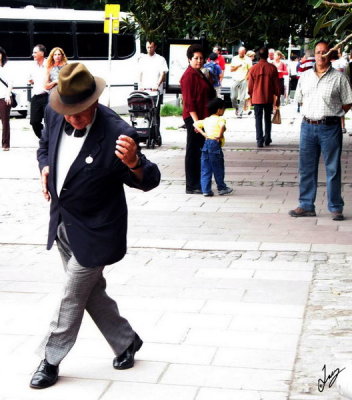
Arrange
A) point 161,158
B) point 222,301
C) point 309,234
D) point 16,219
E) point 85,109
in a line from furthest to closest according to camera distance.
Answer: point 161,158 → point 16,219 → point 309,234 → point 222,301 → point 85,109

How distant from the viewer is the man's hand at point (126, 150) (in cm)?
480

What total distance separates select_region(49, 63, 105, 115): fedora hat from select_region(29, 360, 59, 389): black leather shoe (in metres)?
1.34

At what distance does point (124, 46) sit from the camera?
103 feet

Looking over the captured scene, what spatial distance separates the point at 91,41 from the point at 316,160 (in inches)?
835

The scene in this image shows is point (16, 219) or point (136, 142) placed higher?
point (136, 142)

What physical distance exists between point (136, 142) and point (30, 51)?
25340 millimetres

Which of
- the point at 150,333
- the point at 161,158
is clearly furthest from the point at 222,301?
the point at 161,158

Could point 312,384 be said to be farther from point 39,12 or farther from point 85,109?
point 39,12

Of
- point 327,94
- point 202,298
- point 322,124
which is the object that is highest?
point 327,94

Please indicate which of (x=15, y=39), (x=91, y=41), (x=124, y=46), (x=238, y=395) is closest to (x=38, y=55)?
(x=238, y=395)

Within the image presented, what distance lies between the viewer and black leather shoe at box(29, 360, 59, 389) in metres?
5.08

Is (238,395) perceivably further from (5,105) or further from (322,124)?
(5,105)

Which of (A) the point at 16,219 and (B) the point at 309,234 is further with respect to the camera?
(A) the point at 16,219

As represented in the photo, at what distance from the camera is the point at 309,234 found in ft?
30.8
